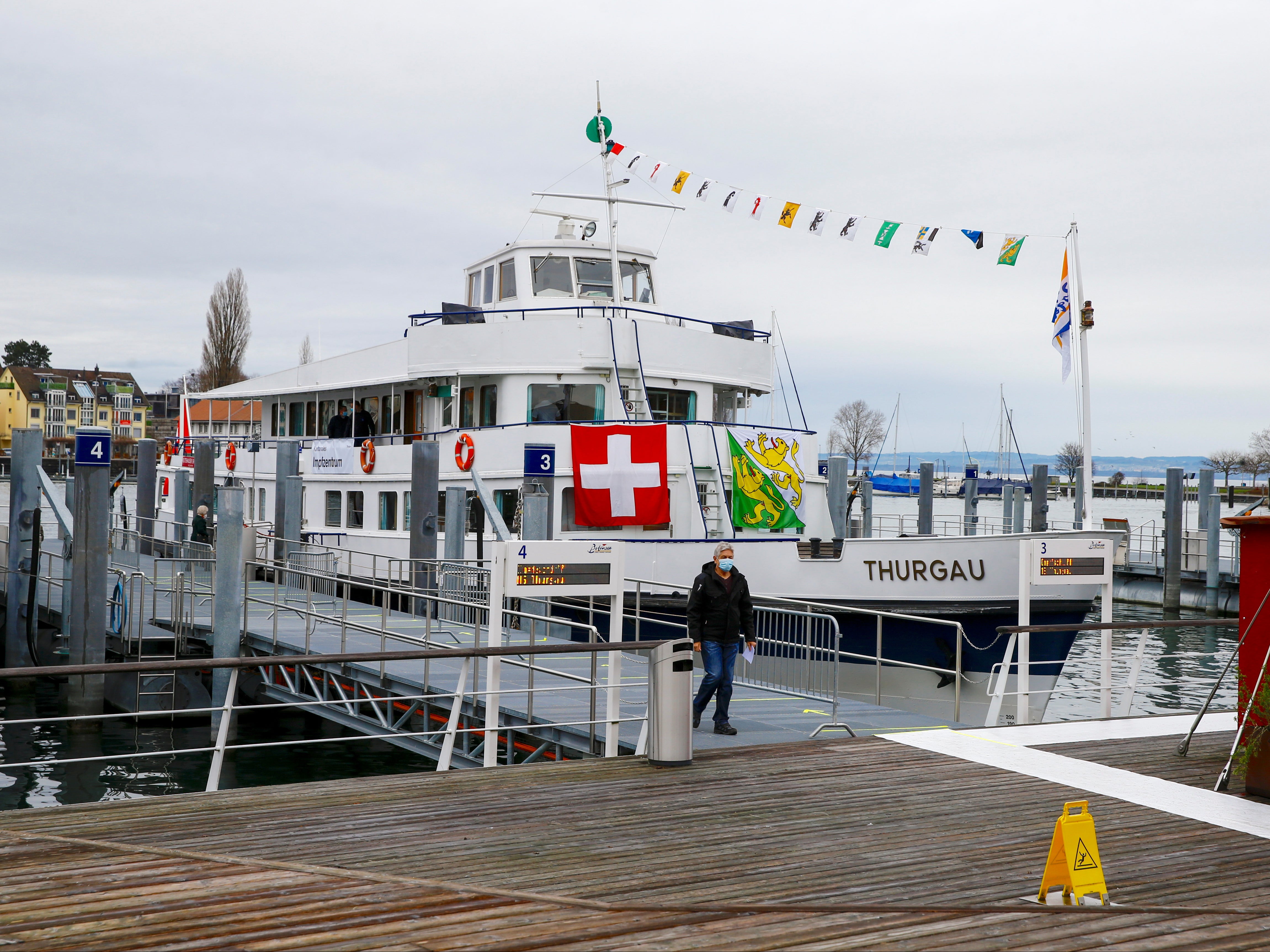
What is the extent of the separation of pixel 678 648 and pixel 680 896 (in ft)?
8.82

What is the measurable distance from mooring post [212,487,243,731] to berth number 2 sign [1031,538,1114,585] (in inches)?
372

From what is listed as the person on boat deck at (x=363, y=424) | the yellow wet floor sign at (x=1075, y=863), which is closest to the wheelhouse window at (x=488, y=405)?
the person on boat deck at (x=363, y=424)

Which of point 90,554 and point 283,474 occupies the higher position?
point 283,474

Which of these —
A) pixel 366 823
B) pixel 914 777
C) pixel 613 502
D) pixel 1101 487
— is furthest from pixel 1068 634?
pixel 1101 487

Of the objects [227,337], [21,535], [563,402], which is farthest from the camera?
[227,337]

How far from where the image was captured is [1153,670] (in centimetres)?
2439

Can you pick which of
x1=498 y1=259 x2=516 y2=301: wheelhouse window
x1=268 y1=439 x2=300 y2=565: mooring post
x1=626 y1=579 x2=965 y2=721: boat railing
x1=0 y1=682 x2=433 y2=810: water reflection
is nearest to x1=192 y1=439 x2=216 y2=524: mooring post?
x1=268 y1=439 x2=300 y2=565: mooring post

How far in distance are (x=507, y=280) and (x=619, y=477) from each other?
234 inches

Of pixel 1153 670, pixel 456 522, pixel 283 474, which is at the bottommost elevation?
pixel 1153 670

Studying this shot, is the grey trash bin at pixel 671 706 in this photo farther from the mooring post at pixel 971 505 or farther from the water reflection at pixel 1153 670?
the mooring post at pixel 971 505

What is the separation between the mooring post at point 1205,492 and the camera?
108 feet

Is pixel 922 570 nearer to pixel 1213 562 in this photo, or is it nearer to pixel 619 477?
pixel 619 477

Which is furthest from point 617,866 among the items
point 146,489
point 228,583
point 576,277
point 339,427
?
point 146,489

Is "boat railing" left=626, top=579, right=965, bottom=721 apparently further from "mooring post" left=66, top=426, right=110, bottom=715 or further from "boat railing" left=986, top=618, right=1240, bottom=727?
"mooring post" left=66, top=426, right=110, bottom=715
